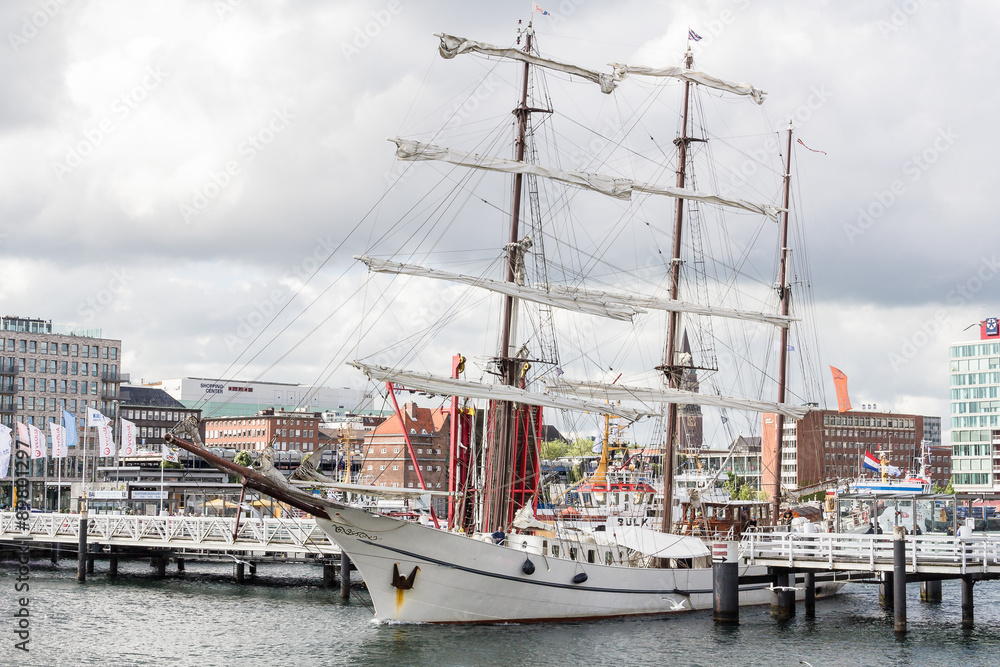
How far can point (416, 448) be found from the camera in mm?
161500

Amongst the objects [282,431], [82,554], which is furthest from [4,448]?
[282,431]

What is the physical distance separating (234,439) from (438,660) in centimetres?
16766

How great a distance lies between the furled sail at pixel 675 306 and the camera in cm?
5307

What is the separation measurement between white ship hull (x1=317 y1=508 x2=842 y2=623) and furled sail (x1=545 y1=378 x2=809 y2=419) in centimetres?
1252

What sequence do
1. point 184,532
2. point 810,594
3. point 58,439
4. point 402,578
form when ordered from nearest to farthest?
point 402,578 < point 810,594 < point 184,532 < point 58,439

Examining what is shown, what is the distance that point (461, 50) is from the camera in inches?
1937

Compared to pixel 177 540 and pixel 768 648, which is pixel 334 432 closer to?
pixel 177 540

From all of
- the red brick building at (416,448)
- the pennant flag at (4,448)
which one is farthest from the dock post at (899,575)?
the red brick building at (416,448)

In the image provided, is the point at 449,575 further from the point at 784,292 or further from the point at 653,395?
the point at 784,292

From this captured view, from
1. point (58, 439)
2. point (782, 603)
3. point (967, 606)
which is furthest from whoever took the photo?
point (58, 439)

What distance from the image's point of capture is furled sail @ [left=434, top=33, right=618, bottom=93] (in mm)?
48781

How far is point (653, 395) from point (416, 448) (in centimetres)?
10704

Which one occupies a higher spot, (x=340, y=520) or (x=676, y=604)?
(x=340, y=520)

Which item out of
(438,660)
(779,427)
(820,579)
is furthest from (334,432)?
(438,660)
